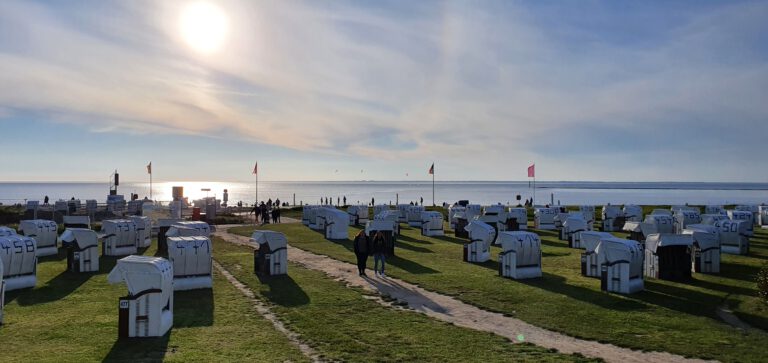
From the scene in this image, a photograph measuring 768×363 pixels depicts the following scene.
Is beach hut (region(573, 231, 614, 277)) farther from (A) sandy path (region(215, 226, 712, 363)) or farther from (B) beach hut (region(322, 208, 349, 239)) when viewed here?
(B) beach hut (region(322, 208, 349, 239))

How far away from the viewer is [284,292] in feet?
50.2

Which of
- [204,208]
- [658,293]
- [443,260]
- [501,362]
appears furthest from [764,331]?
[204,208]

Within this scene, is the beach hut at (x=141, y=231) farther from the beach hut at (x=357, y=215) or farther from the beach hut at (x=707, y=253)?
the beach hut at (x=707, y=253)

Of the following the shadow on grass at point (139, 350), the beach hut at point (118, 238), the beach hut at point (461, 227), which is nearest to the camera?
the shadow on grass at point (139, 350)

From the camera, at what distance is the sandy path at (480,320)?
385 inches

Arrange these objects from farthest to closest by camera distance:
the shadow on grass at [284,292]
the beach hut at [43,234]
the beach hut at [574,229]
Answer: the beach hut at [574,229] → the beach hut at [43,234] → the shadow on grass at [284,292]

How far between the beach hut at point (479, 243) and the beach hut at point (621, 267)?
232 inches

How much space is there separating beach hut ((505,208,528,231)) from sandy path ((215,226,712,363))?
662 inches

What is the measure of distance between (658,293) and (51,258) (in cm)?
2322

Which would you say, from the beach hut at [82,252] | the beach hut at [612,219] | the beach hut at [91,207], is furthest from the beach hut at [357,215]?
the beach hut at [82,252]

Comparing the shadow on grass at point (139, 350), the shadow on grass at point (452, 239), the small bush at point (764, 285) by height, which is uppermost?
the small bush at point (764, 285)

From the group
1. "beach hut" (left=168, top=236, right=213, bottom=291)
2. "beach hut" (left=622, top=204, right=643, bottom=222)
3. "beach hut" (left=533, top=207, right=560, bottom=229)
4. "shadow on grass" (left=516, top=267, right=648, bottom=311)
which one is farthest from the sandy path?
"beach hut" (left=622, top=204, right=643, bottom=222)

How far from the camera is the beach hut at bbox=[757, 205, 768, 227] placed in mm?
38750

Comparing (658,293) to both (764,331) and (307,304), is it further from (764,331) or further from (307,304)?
(307,304)
